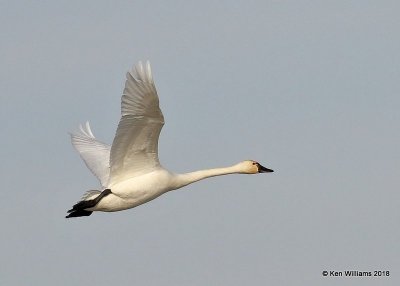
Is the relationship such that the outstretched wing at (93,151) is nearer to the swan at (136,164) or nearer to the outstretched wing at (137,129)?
the swan at (136,164)

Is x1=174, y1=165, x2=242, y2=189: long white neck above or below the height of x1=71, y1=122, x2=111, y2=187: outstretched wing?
below

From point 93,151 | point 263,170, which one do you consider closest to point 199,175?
point 263,170

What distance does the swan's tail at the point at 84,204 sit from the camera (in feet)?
104

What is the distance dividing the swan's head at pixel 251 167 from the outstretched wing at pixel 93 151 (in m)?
3.19

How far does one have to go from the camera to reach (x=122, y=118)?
1175 inches

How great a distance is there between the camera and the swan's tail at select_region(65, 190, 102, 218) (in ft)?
104

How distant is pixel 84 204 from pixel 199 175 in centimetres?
283

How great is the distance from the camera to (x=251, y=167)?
1371 inches

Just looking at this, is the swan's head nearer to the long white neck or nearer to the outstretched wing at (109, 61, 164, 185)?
the long white neck

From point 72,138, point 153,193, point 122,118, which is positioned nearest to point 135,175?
point 153,193

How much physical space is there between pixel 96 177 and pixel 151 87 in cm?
647

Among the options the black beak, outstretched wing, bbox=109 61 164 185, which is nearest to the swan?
outstretched wing, bbox=109 61 164 185

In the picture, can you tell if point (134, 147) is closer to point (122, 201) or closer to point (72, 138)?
point (122, 201)

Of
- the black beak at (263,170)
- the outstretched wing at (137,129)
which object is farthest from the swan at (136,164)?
the black beak at (263,170)
